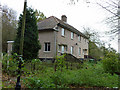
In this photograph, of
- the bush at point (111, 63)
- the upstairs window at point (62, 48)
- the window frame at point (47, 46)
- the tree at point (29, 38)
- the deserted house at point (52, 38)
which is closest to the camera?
the bush at point (111, 63)

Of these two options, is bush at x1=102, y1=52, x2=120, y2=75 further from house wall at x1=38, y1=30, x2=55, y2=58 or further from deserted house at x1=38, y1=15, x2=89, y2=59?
house wall at x1=38, y1=30, x2=55, y2=58

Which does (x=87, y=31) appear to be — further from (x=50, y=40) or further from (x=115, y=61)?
(x=115, y=61)

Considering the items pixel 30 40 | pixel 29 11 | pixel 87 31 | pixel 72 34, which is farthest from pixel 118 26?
pixel 87 31

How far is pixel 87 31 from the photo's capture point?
1435 inches

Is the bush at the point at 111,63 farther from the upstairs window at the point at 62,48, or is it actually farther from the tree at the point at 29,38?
the upstairs window at the point at 62,48

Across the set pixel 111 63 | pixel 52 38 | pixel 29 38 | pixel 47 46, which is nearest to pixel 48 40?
pixel 52 38

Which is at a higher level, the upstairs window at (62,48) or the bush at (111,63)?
the upstairs window at (62,48)

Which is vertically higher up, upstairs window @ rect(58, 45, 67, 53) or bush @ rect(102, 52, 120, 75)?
upstairs window @ rect(58, 45, 67, 53)

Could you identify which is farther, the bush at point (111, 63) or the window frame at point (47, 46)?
the window frame at point (47, 46)

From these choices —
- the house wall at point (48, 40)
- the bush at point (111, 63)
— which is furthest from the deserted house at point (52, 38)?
the bush at point (111, 63)

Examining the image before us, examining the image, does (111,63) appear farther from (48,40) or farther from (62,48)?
(62,48)

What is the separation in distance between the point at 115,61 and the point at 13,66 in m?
7.76

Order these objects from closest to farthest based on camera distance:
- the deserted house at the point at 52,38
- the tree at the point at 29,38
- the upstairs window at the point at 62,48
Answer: the tree at the point at 29,38
the deserted house at the point at 52,38
the upstairs window at the point at 62,48

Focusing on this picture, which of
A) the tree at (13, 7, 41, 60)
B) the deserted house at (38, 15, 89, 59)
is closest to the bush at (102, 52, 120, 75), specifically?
the tree at (13, 7, 41, 60)
